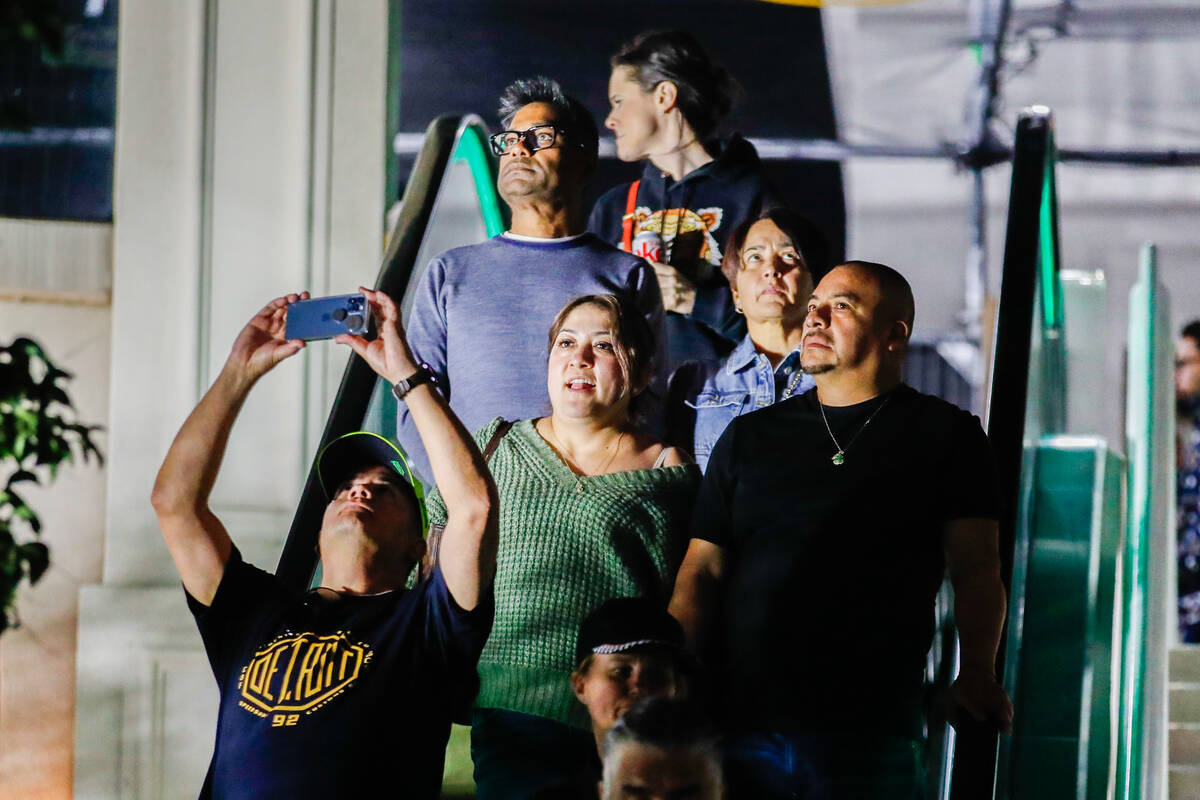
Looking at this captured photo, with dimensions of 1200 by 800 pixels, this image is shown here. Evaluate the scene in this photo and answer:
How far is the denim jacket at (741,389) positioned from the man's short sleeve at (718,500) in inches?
13.8

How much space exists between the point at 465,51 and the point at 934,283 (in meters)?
2.00

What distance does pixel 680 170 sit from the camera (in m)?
3.31

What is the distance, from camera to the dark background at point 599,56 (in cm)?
455

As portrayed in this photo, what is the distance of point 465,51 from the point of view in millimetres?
4582

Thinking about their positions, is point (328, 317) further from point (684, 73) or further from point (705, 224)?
point (684, 73)

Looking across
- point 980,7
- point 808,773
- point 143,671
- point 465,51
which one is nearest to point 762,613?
point 808,773

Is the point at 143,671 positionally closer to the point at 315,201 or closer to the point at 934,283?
the point at 315,201

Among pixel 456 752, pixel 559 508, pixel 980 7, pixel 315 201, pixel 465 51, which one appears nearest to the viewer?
pixel 559 508

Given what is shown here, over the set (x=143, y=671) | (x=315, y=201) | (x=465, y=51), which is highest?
(x=465, y=51)

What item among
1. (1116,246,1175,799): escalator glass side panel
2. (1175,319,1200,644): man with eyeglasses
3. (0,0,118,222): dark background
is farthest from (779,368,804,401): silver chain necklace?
(1175,319,1200,644): man with eyeglasses

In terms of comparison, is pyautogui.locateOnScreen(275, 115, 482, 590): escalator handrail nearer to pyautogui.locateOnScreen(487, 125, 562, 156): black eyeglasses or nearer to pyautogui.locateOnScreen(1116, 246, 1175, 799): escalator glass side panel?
pyautogui.locateOnScreen(487, 125, 562, 156): black eyeglasses

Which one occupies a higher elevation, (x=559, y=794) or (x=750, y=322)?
(x=750, y=322)

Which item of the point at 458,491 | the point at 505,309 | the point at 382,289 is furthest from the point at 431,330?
the point at 458,491

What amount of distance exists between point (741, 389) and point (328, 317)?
0.76 meters
